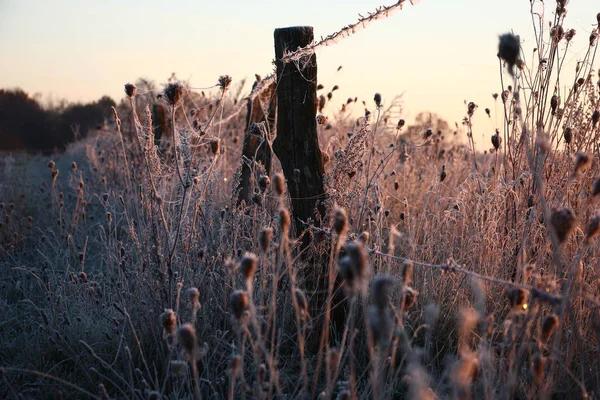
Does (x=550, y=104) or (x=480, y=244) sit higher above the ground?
(x=550, y=104)

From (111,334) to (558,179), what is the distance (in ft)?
8.70

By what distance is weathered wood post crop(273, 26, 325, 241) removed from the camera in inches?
127

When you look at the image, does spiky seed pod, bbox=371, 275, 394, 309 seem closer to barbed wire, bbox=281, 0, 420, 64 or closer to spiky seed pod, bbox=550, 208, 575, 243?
spiky seed pod, bbox=550, 208, 575, 243

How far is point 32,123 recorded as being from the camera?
22.1 metres

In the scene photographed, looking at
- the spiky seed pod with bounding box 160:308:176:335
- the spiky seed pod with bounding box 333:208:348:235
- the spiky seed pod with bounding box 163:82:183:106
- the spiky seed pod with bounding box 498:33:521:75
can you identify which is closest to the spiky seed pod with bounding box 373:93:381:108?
the spiky seed pod with bounding box 163:82:183:106

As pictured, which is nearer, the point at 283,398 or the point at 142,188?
the point at 283,398

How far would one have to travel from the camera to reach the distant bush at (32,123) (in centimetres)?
2111

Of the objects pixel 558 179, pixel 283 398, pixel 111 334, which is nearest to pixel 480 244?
pixel 558 179

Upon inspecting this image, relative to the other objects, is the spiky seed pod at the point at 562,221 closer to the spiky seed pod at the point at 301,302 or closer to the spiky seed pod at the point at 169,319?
the spiky seed pod at the point at 301,302

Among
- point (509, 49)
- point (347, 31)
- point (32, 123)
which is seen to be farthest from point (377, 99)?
point (32, 123)

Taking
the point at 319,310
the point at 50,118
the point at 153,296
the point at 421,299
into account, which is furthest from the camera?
the point at 50,118

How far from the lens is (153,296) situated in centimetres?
295

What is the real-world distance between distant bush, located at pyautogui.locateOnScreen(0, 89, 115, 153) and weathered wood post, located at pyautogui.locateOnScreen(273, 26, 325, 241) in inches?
711

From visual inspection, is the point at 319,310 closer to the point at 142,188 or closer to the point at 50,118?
the point at 142,188
